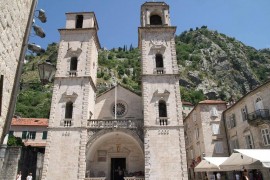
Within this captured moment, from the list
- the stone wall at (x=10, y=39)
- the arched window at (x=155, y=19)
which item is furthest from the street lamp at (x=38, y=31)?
the arched window at (x=155, y=19)

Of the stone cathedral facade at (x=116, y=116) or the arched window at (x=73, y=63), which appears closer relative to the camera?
the stone cathedral facade at (x=116, y=116)

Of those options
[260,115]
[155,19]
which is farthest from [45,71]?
[155,19]

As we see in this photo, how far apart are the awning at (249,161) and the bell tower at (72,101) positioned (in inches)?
482

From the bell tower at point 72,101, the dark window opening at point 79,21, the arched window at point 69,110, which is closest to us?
the bell tower at point 72,101

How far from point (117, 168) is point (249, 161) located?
15.1m

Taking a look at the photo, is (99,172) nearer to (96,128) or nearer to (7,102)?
(96,128)

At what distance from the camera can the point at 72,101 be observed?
72.1ft

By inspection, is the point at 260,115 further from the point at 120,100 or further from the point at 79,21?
the point at 79,21

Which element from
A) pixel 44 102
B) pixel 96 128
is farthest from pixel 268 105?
pixel 44 102

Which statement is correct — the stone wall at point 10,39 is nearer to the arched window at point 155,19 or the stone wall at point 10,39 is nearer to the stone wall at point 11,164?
the stone wall at point 11,164

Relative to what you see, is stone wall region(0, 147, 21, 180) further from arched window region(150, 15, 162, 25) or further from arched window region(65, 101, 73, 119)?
arched window region(150, 15, 162, 25)

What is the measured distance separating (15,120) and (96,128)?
23810 millimetres

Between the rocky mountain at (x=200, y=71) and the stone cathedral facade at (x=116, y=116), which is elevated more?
the rocky mountain at (x=200, y=71)

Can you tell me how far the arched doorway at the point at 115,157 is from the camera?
22.2m
